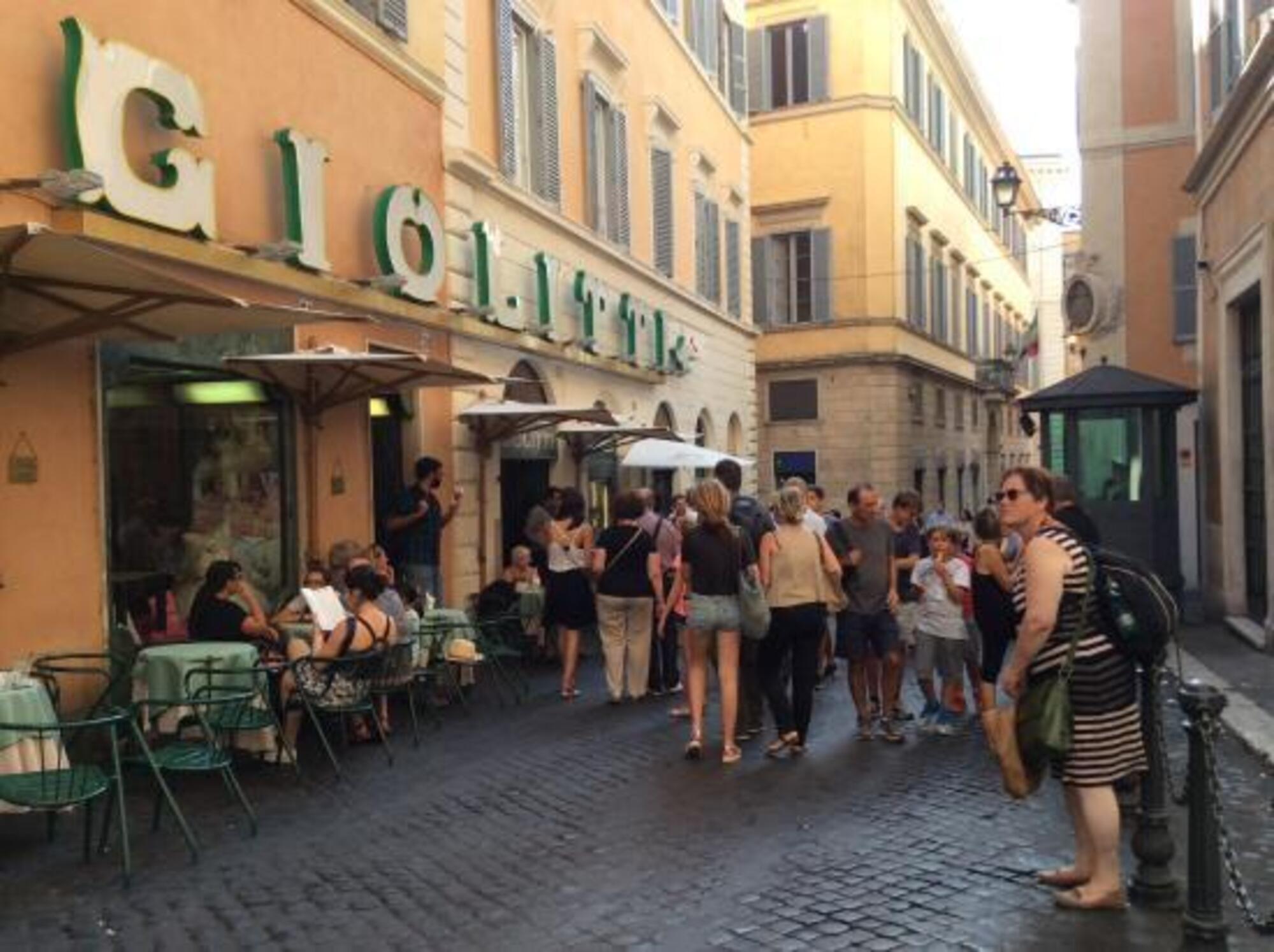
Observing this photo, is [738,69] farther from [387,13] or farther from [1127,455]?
[387,13]

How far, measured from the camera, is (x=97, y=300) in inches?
255

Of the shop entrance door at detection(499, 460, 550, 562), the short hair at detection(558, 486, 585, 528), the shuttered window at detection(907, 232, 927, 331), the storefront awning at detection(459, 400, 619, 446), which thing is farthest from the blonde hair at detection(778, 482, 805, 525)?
the shuttered window at detection(907, 232, 927, 331)

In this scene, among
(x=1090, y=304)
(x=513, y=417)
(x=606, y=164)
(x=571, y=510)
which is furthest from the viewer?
(x=1090, y=304)

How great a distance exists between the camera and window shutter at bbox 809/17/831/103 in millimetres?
30812

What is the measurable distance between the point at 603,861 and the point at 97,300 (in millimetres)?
3964

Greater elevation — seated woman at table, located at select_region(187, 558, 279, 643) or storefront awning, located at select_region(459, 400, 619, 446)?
storefront awning, located at select_region(459, 400, 619, 446)

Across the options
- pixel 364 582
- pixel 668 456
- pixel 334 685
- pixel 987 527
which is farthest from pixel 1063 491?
pixel 668 456

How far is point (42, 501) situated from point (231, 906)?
3194 mm

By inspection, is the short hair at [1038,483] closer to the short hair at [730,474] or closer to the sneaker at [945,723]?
the sneaker at [945,723]

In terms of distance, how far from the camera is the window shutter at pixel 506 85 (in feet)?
43.3

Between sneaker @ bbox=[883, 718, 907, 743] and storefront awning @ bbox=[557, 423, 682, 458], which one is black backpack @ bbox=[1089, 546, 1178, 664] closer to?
sneaker @ bbox=[883, 718, 907, 743]

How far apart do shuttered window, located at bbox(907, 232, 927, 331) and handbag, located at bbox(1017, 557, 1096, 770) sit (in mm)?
28389

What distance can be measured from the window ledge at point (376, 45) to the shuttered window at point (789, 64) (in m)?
21.1

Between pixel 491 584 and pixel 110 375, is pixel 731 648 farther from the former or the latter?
pixel 491 584
